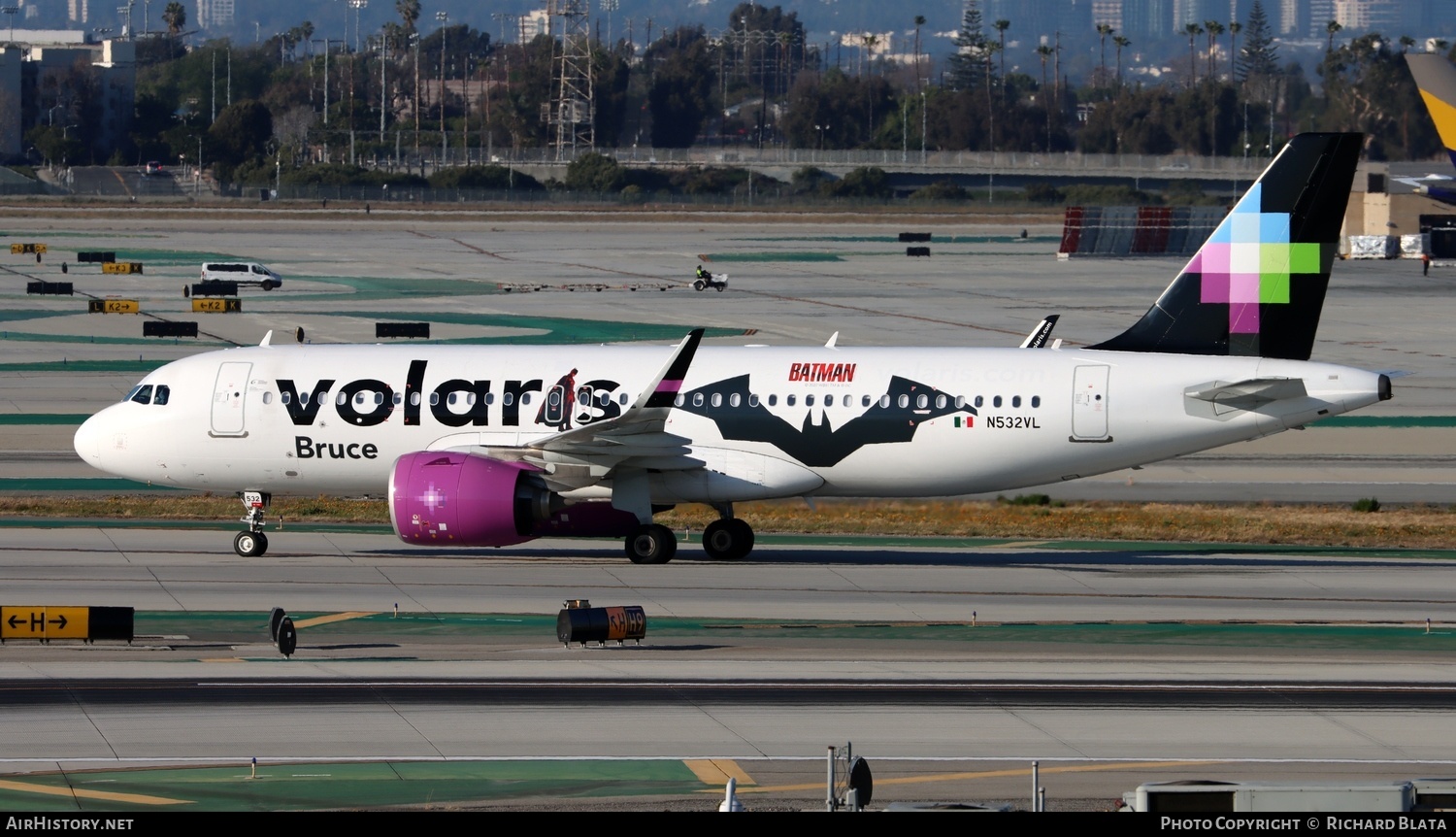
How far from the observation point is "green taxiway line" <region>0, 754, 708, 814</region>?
→ 63.4ft

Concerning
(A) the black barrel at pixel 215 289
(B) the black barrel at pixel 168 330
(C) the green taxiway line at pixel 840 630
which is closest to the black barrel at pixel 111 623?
(C) the green taxiway line at pixel 840 630

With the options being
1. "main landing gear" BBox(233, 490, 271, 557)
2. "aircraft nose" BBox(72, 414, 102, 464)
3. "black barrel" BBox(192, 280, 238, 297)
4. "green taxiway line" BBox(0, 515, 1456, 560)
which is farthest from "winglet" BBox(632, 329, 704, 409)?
"black barrel" BBox(192, 280, 238, 297)

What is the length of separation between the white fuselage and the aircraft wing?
12.2 inches

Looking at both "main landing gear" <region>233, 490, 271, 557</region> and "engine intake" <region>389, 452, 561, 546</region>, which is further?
"main landing gear" <region>233, 490, 271, 557</region>

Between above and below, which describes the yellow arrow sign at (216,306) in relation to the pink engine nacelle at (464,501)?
above

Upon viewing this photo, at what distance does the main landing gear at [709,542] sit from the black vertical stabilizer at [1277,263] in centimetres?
908

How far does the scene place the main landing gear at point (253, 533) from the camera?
36.6m

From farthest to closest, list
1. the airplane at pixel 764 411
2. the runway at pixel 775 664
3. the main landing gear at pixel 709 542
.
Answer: the main landing gear at pixel 709 542
the airplane at pixel 764 411
the runway at pixel 775 664

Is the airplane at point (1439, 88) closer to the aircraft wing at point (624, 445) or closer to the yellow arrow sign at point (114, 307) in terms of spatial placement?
the aircraft wing at point (624, 445)

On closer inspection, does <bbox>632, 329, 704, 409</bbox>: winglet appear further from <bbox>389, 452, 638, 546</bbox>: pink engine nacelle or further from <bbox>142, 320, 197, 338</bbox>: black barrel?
<bbox>142, 320, 197, 338</bbox>: black barrel

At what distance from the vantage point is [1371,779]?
20.5 metres

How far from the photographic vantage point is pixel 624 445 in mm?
35375

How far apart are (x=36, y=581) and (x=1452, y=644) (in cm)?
2379
